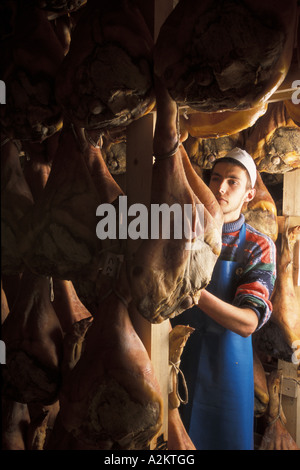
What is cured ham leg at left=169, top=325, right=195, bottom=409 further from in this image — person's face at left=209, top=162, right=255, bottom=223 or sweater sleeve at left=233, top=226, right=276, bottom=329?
person's face at left=209, top=162, right=255, bottom=223

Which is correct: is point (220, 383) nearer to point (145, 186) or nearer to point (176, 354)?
point (176, 354)

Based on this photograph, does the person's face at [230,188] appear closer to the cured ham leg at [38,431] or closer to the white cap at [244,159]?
the white cap at [244,159]

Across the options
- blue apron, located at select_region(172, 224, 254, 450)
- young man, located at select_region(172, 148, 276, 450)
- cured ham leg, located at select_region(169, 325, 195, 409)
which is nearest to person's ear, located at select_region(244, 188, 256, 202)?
young man, located at select_region(172, 148, 276, 450)

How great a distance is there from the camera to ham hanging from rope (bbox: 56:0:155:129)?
887 mm

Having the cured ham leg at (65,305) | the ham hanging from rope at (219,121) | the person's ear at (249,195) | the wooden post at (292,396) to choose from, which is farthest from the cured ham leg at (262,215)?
the cured ham leg at (65,305)

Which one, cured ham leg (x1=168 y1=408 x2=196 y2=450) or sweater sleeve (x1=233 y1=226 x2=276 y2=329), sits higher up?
sweater sleeve (x1=233 y1=226 x2=276 y2=329)

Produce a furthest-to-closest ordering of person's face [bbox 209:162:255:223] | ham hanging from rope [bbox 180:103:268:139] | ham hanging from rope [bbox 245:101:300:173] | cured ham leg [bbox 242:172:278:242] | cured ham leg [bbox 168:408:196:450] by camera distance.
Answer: cured ham leg [bbox 242:172:278:242], ham hanging from rope [bbox 245:101:300:173], person's face [bbox 209:162:255:223], cured ham leg [bbox 168:408:196:450], ham hanging from rope [bbox 180:103:268:139]

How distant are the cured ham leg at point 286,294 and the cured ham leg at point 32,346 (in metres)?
1.37

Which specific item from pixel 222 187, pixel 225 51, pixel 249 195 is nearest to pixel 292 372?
pixel 249 195

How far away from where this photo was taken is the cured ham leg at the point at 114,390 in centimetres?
95

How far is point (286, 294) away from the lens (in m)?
2.24

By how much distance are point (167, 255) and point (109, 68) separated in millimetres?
425

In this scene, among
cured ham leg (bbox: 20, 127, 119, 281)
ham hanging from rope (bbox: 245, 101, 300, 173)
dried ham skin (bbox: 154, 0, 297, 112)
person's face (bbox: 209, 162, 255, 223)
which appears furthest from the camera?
ham hanging from rope (bbox: 245, 101, 300, 173)

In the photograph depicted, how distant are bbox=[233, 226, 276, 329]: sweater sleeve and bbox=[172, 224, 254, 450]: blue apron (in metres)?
0.06
